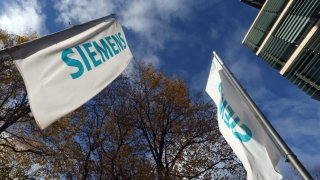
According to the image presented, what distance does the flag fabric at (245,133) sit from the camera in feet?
16.8

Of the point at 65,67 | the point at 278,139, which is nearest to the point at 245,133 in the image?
the point at 278,139

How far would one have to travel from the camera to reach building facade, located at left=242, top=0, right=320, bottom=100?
23516mm

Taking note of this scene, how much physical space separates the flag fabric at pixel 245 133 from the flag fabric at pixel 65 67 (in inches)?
91.7

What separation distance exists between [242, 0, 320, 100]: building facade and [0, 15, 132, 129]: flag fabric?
70.9 ft

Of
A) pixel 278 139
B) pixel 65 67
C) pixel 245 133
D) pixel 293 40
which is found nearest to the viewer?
Answer: pixel 65 67

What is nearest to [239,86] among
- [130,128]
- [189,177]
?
[189,177]

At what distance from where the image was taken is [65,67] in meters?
4.09

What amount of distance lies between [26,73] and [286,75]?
2746cm

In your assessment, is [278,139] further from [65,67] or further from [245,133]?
[65,67]

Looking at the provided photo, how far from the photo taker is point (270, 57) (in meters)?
31.7

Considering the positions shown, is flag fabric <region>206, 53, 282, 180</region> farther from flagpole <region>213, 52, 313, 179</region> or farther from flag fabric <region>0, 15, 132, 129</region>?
flag fabric <region>0, 15, 132, 129</region>

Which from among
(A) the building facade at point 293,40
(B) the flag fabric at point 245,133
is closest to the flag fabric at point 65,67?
(B) the flag fabric at point 245,133

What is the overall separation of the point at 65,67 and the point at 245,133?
3.27m

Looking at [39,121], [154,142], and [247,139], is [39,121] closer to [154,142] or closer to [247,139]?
[247,139]
